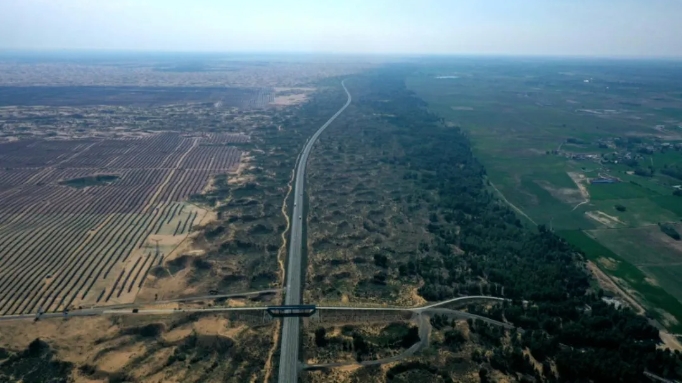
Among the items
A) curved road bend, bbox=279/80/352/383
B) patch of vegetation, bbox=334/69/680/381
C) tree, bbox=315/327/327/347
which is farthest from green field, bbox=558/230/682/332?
curved road bend, bbox=279/80/352/383

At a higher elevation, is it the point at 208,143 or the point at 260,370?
the point at 208,143

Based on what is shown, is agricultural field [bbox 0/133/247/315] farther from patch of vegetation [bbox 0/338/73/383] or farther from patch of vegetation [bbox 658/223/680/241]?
patch of vegetation [bbox 658/223/680/241]

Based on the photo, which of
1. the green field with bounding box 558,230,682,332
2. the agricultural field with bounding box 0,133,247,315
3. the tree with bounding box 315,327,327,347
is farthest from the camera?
the agricultural field with bounding box 0,133,247,315

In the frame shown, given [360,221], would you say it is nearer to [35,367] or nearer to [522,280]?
[522,280]

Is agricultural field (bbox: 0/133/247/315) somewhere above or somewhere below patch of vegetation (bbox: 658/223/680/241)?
above

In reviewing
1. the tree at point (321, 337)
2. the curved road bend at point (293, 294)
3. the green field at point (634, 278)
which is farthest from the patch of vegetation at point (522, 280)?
the tree at point (321, 337)

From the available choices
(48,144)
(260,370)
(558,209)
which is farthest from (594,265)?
(48,144)

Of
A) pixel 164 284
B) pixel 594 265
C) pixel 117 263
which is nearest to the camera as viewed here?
pixel 164 284

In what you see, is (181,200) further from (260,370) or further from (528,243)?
(528,243)

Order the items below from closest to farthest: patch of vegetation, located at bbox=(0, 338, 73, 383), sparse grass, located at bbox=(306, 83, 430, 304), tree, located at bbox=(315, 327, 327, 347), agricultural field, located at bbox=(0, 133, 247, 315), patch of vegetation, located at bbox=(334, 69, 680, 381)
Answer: patch of vegetation, located at bbox=(0, 338, 73, 383) → patch of vegetation, located at bbox=(334, 69, 680, 381) → tree, located at bbox=(315, 327, 327, 347) → agricultural field, located at bbox=(0, 133, 247, 315) → sparse grass, located at bbox=(306, 83, 430, 304)

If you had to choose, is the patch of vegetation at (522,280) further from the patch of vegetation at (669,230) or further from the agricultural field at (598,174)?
the patch of vegetation at (669,230)
